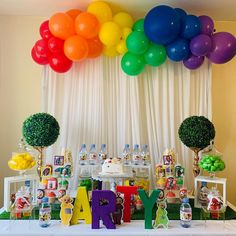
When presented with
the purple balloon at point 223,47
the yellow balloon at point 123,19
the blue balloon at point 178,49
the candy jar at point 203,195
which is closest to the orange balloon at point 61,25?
the yellow balloon at point 123,19

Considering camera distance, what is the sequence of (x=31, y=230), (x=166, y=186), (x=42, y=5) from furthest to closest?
(x=42, y=5)
(x=166, y=186)
(x=31, y=230)

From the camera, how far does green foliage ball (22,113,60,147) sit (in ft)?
7.18

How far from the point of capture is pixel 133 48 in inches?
89.4

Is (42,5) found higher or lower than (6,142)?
higher

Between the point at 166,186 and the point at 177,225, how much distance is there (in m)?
0.42

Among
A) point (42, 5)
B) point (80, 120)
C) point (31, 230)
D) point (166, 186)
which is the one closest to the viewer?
point (31, 230)

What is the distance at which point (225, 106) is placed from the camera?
2.74 m

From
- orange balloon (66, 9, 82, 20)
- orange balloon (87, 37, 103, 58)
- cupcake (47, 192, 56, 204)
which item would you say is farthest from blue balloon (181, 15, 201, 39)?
cupcake (47, 192, 56, 204)

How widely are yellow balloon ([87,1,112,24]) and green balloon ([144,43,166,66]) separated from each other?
0.39 m

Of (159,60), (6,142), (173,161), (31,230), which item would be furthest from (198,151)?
(6,142)

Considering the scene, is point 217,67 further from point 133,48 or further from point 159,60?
point 133,48

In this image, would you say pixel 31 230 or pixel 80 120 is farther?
pixel 80 120

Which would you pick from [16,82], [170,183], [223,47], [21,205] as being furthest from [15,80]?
[223,47]

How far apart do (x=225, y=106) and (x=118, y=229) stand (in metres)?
1.53
